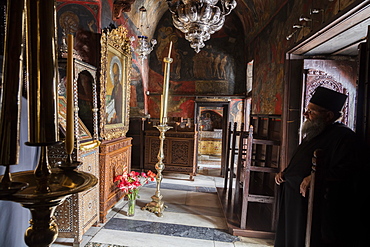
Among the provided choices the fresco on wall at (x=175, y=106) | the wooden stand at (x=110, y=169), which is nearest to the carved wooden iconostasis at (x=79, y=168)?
the wooden stand at (x=110, y=169)

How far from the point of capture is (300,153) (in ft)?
7.85

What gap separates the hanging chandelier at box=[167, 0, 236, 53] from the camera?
2553 mm

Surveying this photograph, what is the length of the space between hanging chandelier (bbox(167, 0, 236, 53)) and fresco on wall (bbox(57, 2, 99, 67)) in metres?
1.35

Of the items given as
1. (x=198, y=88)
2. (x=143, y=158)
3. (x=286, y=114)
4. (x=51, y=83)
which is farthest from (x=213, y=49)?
(x=51, y=83)

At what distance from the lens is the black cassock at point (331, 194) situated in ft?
5.65

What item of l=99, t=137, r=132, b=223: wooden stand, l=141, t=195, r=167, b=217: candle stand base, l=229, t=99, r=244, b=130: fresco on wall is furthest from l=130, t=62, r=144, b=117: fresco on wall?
l=141, t=195, r=167, b=217: candle stand base

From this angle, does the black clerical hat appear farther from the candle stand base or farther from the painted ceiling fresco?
the candle stand base

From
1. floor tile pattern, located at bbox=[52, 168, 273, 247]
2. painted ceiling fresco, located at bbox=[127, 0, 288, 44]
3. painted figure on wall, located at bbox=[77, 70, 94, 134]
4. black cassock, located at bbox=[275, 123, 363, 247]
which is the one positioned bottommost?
floor tile pattern, located at bbox=[52, 168, 273, 247]

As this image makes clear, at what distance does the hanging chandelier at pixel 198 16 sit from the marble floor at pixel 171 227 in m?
2.79

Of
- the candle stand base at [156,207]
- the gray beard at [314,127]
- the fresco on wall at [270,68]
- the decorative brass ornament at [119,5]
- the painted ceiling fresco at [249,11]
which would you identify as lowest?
the candle stand base at [156,207]

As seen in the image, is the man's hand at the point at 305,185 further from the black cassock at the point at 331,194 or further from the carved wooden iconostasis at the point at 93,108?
the carved wooden iconostasis at the point at 93,108

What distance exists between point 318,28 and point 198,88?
5.75 meters

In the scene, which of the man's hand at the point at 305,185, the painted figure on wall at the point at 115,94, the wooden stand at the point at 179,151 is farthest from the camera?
the wooden stand at the point at 179,151

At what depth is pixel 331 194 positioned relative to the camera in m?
1.84
